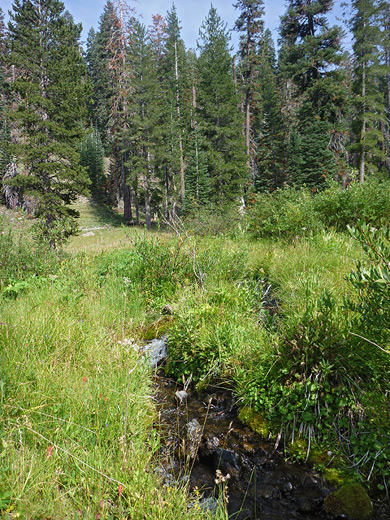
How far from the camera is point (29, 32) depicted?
683 inches

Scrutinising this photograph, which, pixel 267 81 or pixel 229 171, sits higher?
pixel 267 81

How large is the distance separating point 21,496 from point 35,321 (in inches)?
77.1

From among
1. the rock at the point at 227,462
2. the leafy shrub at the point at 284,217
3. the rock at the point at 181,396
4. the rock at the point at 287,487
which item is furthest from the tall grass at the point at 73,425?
the leafy shrub at the point at 284,217

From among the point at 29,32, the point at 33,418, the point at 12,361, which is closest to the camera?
the point at 33,418

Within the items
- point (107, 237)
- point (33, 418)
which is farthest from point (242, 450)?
point (107, 237)

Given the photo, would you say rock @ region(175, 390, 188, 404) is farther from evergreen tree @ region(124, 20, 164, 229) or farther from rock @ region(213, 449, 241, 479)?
evergreen tree @ region(124, 20, 164, 229)

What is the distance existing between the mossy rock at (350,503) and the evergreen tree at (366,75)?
2834cm

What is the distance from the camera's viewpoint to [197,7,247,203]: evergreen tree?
27.7 meters

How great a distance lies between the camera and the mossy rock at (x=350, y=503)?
91.4 inches

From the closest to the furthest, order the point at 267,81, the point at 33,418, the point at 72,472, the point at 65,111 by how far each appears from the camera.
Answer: the point at 72,472 → the point at 33,418 → the point at 65,111 → the point at 267,81

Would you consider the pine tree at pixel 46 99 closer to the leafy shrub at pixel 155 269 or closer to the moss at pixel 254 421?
the leafy shrub at pixel 155 269

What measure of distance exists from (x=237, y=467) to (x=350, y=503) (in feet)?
2.97

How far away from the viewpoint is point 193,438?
119 inches

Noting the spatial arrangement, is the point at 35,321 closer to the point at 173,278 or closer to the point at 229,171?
the point at 173,278
